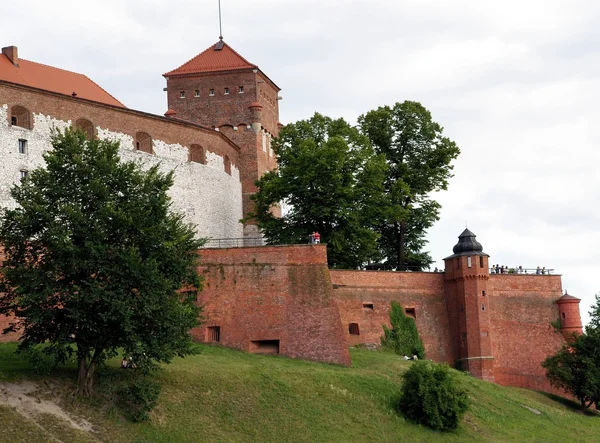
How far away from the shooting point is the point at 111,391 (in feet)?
116

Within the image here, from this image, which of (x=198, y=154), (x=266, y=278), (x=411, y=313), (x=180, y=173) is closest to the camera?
(x=266, y=278)

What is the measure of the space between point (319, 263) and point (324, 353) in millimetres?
4206

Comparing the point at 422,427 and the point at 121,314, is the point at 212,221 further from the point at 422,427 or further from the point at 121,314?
the point at 121,314

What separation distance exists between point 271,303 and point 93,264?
14.4 m

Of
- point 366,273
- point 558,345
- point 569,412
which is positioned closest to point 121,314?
point 366,273

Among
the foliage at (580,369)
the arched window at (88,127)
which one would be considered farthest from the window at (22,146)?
the foliage at (580,369)

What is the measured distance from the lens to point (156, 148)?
186 ft

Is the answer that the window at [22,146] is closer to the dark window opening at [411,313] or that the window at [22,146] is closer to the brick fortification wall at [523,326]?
the dark window opening at [411,313]

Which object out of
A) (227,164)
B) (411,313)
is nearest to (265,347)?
(411,313)

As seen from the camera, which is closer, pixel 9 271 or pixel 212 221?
pixel 9 271

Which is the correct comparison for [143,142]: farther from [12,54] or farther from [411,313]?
[411,313]

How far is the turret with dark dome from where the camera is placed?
54.4m

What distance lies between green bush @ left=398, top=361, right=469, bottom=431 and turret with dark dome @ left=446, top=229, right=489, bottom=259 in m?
13.4

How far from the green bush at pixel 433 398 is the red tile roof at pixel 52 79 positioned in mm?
23382
